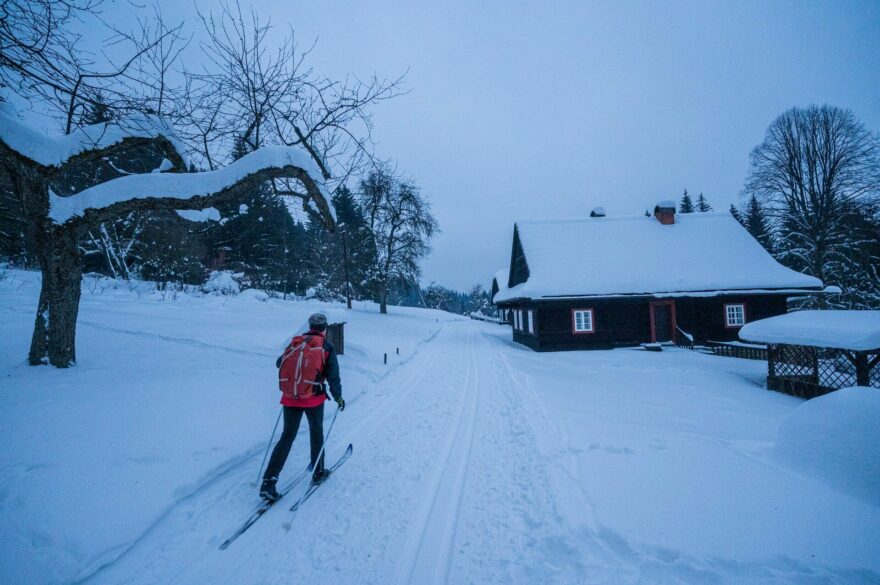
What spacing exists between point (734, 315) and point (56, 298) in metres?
24.9

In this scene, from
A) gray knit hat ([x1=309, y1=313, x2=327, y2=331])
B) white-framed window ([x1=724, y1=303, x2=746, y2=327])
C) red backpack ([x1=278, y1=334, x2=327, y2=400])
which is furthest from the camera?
white-framed window ([x1=724, y1=303, x2=746, y2=327])

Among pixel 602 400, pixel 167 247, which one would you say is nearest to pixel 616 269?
pixel 602 400

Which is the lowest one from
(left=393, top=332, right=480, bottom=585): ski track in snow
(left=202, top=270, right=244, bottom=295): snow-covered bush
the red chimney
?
(left=393, top=332, right=480, bottom=585): ski track in snow

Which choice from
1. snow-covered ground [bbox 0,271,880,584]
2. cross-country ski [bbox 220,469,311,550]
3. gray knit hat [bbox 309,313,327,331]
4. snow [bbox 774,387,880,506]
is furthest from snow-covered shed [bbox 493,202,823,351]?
cross-country ski [bbox 220,469,311,550]

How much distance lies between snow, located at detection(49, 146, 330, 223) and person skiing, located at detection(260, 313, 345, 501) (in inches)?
119

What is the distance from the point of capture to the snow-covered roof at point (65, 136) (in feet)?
13.4

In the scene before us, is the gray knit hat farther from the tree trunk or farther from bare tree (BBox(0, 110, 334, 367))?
the tree trunk

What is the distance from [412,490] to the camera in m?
3.83

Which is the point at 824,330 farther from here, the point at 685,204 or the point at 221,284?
the point at 685,204

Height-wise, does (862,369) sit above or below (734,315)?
below

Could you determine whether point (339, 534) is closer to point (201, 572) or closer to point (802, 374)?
point (201, 572)

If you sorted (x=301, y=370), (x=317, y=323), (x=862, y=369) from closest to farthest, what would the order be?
1. (x=301, y=370)
2. (x=317, y=323)
3. (x=862, y=369)

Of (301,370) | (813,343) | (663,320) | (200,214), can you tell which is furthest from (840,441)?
(663,320)

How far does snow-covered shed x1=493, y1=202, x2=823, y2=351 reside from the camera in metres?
16.2
